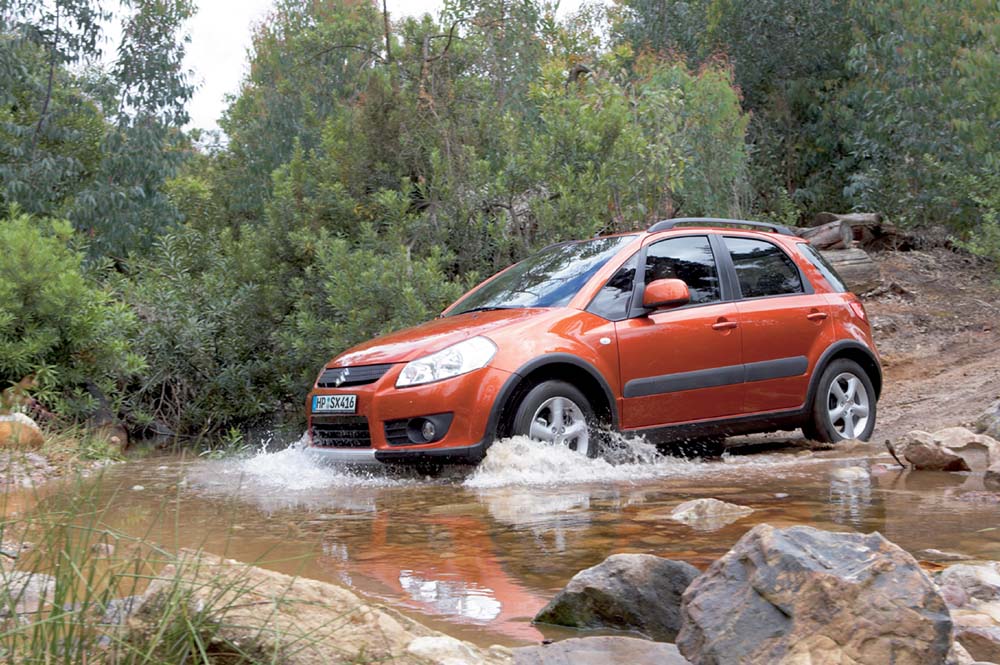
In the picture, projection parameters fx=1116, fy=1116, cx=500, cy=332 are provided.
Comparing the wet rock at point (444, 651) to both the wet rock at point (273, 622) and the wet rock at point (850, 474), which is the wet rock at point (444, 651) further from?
the wet rock at point (850, 474)

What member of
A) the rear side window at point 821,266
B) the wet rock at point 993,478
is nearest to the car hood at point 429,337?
the rear side window at point 821,266

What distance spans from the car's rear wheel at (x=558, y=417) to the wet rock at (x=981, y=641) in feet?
12.9

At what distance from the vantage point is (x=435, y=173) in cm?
1141

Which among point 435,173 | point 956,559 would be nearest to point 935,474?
point 956,559

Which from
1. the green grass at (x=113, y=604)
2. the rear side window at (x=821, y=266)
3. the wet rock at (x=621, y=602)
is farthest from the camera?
the rear side window at (x=821, y=266)

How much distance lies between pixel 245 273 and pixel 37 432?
3.55 m

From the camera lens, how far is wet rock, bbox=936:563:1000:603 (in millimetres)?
3439

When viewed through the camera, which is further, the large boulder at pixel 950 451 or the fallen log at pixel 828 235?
the fallen log at pixel 828 235

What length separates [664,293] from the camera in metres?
7.48

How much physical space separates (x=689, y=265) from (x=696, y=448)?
5.04 feet

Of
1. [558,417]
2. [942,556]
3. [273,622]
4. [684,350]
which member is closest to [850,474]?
[684,350]

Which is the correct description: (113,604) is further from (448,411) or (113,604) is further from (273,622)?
(448,411)

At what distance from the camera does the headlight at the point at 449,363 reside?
6.82m

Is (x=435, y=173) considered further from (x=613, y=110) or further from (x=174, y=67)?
(x=174, y=67)
